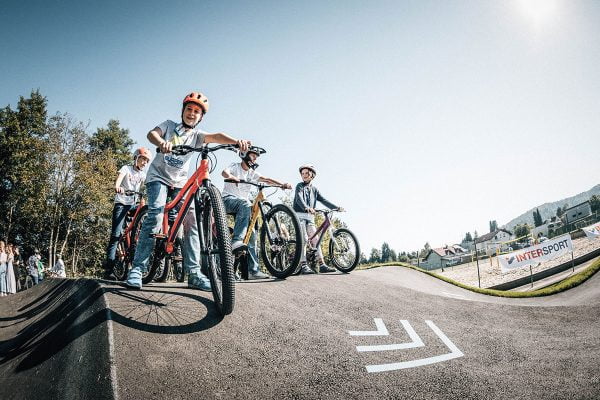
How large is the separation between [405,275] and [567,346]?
907 cm

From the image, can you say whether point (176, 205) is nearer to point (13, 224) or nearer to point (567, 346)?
point (567, 346)

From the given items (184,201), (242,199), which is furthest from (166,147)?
(242,199)

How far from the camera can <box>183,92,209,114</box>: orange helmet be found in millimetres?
3885

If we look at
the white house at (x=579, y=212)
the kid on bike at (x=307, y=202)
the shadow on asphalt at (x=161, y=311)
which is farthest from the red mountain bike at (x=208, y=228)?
the white house at (x=579, y=212)

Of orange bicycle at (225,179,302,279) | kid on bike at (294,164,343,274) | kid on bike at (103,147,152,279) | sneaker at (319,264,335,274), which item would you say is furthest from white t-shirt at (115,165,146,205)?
sneaker at (319,264,335,274)

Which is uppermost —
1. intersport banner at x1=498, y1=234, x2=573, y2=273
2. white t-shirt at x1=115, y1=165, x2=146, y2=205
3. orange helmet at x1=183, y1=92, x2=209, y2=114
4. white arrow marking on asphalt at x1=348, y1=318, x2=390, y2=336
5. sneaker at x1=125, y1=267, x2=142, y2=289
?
orange helmet at x1=183, y1=92, x2=209, y2=114

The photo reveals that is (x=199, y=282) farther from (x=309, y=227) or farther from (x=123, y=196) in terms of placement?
(x=309, y=227)

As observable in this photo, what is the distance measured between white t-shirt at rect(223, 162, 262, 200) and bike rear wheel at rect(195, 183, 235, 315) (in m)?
2.37

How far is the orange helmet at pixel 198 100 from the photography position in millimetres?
3885

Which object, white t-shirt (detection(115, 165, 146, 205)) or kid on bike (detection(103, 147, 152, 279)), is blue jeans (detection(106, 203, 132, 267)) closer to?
kid on bike (detection(103, 147, 152, 279))

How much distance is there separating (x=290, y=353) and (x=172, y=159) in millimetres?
2824

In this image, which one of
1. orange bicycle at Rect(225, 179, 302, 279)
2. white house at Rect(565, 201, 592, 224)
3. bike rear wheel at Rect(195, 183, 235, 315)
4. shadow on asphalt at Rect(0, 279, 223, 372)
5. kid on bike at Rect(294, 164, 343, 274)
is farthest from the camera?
white house at Rect(565, 201, 592, 224)

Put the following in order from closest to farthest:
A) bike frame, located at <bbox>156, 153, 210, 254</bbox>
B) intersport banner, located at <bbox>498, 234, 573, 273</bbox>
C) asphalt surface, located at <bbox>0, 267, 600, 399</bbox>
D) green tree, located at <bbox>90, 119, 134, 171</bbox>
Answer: asphalt surface, located at <bbox>0, 267, 600, 399</bbox> < bike frame, located at <bbox>156, 153, 210, 254</bbox> < intersport banner, located at <bbox>498, 234, 573, 273</bbox> < green tree, located at <bbox>90, 119, 134, 171</bbox>

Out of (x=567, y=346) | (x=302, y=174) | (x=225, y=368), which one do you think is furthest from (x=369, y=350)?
(x=302, y=174)
